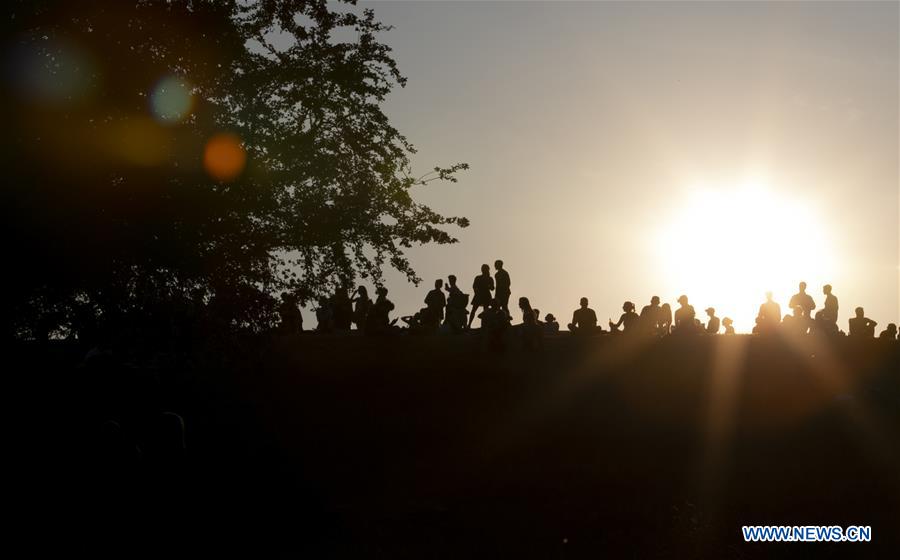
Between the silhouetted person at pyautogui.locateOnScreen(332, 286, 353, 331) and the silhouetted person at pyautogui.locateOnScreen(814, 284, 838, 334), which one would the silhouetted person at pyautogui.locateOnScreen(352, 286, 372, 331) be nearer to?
the silhouetted person at pyautogui.locateOnScreen(332, 286, 353, 331)

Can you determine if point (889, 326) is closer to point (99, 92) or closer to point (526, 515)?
point (526, 515)

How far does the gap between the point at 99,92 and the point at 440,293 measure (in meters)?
12.1

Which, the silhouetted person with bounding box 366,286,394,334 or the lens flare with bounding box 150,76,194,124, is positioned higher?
the lens flare with bounding box 150,76,194,124

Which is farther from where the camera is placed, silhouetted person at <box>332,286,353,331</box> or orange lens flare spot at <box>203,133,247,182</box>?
silhouetted person at <box>332,286,353,331</box>

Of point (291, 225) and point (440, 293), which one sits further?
point (440, 293)

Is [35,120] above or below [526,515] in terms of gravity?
above

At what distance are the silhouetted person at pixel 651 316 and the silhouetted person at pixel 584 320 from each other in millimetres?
1193

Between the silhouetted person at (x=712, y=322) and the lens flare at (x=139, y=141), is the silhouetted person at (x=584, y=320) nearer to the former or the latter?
the silhouetted person at (x=712, y=322)

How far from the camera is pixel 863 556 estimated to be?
15852mm

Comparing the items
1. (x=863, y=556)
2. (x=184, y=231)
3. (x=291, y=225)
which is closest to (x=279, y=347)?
(x=291, y=225)

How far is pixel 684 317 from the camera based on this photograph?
29.1m

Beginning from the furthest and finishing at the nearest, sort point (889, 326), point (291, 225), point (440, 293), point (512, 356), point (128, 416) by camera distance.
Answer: point (889, 326)
point (440, 293)
point (512, 356)
point (291, 225)
point (128, 416)

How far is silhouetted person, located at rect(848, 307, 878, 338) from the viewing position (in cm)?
2941

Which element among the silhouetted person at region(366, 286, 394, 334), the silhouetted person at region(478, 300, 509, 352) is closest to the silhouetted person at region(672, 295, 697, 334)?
the silhouetted person at region(478, 300, 509, 352)
